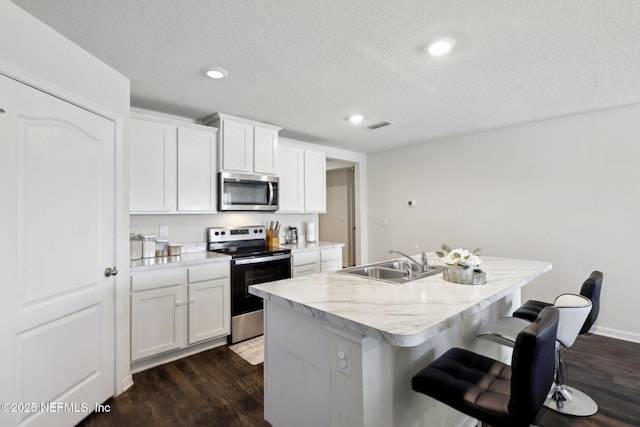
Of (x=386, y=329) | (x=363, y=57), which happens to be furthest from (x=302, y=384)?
(x=363, y=57)

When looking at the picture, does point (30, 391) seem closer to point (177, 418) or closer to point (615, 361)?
point (177, 418)

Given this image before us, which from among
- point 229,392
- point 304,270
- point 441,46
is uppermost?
point 441,46

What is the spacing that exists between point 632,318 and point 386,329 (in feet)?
11.6

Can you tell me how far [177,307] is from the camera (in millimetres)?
2641

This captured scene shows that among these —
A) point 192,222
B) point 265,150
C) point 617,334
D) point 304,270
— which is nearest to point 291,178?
point 265,150

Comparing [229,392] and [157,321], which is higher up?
[157,321]

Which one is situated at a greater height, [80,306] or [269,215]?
[269,215]

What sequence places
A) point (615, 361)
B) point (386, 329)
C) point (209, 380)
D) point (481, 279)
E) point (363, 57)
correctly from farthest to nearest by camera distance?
point (615, 361), point (209, 380), point (363, 57), point (481, 279), point (386, 329)

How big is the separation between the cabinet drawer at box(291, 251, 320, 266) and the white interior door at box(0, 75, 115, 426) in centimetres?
185

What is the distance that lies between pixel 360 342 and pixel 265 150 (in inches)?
109

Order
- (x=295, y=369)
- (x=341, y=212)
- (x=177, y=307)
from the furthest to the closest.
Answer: (x=341, y=212) → (x=177, y=307) → (x=295, y=369)

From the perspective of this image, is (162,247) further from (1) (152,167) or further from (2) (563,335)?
(2) (563,335)

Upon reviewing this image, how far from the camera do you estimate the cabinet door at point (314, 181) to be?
4.19 m

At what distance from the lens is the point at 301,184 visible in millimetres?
4125
